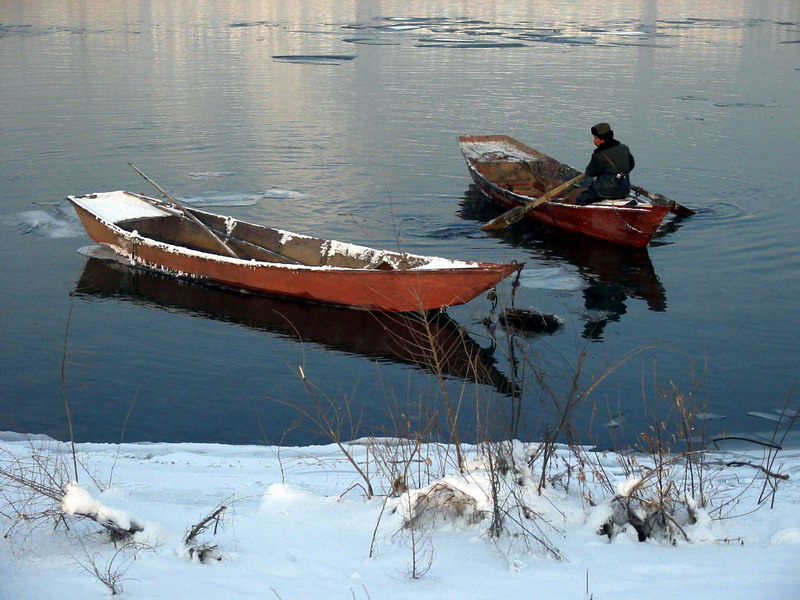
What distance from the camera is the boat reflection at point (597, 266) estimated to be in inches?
417

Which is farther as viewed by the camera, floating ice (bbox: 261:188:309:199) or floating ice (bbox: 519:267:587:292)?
floating ice (bbox: 261:188:309:199)

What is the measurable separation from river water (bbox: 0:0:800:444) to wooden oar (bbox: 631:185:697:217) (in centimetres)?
21

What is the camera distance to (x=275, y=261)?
1131 cm

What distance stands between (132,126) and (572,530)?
18.7 metres

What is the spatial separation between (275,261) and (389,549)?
23.9 ft

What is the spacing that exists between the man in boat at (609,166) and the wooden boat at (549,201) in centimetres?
16

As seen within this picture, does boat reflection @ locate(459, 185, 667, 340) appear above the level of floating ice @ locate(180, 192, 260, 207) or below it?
below

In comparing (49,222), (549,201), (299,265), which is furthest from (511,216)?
(49,222)

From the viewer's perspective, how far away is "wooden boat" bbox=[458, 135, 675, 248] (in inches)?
486

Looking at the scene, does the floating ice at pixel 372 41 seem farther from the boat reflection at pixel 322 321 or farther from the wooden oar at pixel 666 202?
the boat reflection at pixel 322 321

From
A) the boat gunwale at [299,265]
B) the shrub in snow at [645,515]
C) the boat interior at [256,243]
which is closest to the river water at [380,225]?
the boat gunwale at [299,265]

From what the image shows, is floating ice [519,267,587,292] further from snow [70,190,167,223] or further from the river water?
snow [70,190,167,223]

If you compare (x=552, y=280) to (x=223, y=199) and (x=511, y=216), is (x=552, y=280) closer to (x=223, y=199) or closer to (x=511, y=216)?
(x=511, y=216)

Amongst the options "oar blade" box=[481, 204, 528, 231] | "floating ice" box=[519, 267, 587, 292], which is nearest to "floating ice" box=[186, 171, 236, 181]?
"oar blade" box=[481, 204, 528, 231]
